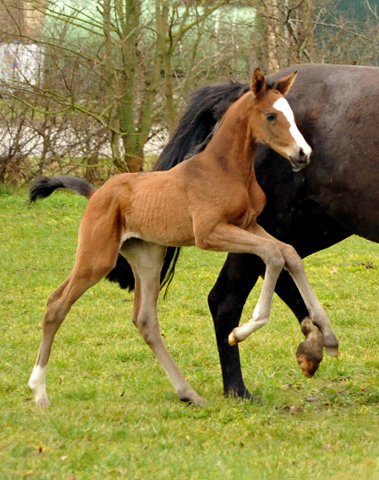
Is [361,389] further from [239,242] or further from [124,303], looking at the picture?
[124,303]

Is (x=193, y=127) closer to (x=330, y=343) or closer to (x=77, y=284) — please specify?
(x=77, y=284)

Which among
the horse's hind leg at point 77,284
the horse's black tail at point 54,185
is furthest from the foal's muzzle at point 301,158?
the horse's black tail at point 54,185

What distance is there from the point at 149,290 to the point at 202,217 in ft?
3.03

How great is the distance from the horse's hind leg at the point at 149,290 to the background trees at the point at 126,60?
813 cm

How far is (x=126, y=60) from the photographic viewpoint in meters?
13.3

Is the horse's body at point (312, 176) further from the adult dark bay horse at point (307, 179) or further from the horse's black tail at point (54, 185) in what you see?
the horse's black tail at point (54, 185)

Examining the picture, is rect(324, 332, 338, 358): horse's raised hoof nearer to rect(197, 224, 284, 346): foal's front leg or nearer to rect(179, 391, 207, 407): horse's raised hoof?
rect(197, 224, 284, 346): foal's front leg

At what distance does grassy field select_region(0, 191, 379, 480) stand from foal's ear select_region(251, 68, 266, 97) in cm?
→ 185

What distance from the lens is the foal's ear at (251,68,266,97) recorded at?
4129 millimetres

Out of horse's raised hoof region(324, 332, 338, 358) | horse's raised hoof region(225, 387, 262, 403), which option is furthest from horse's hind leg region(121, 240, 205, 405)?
horse's raised hoof region(324, 332, 338, 358)

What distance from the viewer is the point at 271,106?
4145 millimetres

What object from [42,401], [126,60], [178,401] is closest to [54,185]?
[42,401]

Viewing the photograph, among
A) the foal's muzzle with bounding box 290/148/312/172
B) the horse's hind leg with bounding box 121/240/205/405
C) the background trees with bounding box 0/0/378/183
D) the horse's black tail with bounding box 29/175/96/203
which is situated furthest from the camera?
the background trees with bounding box 0/0/378/183

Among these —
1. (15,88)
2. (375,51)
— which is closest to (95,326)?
(15,88)
